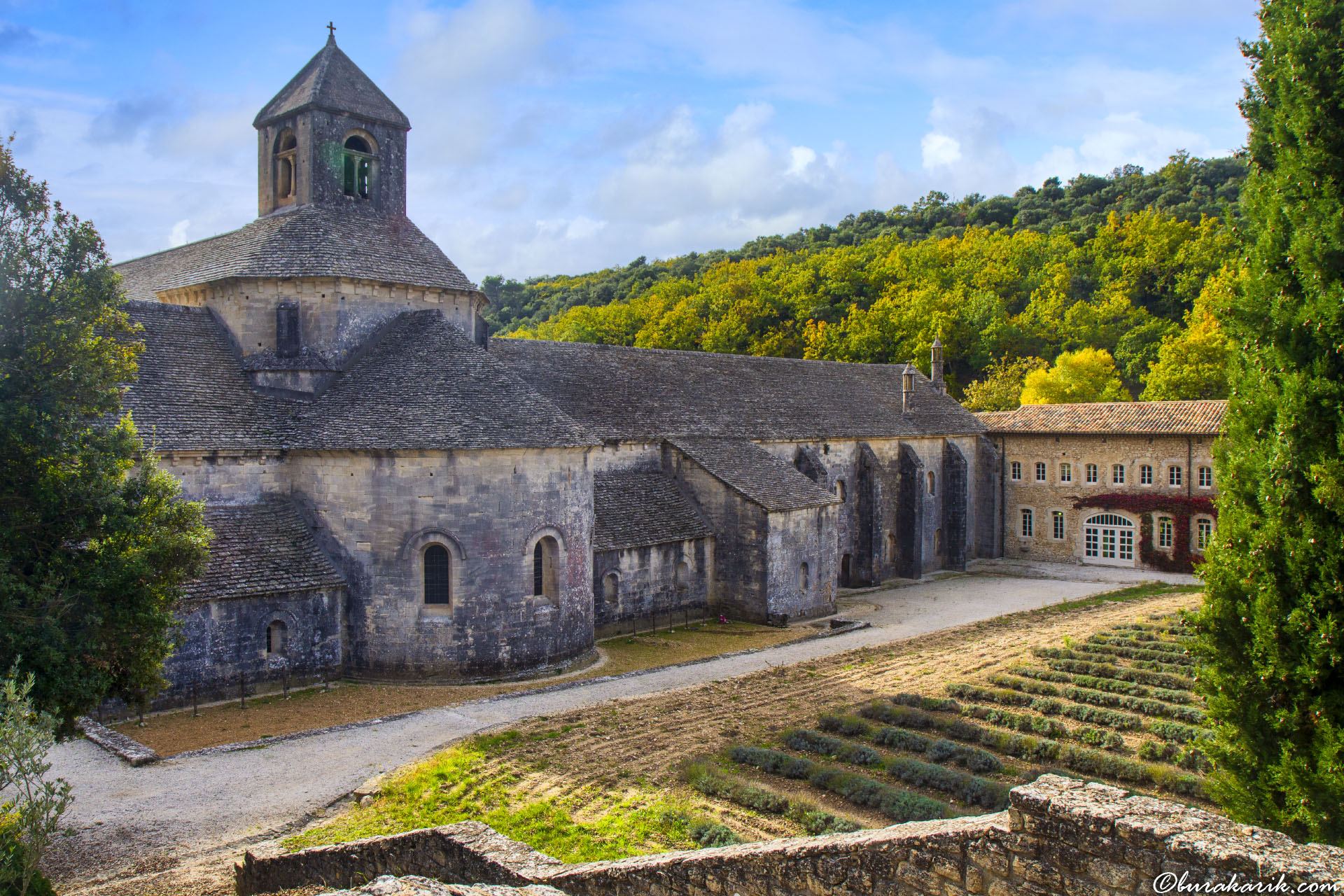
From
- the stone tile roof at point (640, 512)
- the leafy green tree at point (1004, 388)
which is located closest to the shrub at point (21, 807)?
the stone tile roof at point (640, 512)

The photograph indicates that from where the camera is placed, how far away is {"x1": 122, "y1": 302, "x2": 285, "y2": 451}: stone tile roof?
2092 cm

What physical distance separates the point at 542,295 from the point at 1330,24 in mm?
116724

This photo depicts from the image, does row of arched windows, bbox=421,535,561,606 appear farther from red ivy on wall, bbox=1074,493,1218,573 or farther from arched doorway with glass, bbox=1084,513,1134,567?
arched doorway with glass, bbox=1084,513,1134,567

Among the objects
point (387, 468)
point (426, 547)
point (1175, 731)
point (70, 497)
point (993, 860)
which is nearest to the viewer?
point (993, 860)

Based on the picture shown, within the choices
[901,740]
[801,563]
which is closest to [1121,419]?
[801,563]

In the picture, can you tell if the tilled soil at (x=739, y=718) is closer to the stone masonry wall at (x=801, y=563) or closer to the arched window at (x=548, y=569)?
the arched window at (x=548, y=569)

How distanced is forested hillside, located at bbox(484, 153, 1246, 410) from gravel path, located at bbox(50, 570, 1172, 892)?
145ft

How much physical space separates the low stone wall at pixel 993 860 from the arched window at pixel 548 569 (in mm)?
12786

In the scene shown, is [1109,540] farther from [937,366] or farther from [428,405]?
[428,405]

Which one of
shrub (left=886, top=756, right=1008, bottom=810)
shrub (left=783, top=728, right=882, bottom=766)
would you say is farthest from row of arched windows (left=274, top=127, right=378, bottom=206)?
shrub (left=886, top=756, right=1008, bottom=810)

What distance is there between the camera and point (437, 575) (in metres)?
22.1

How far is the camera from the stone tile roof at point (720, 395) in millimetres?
30891

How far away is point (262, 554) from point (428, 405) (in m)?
5.30

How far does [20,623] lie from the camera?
1146 cm
